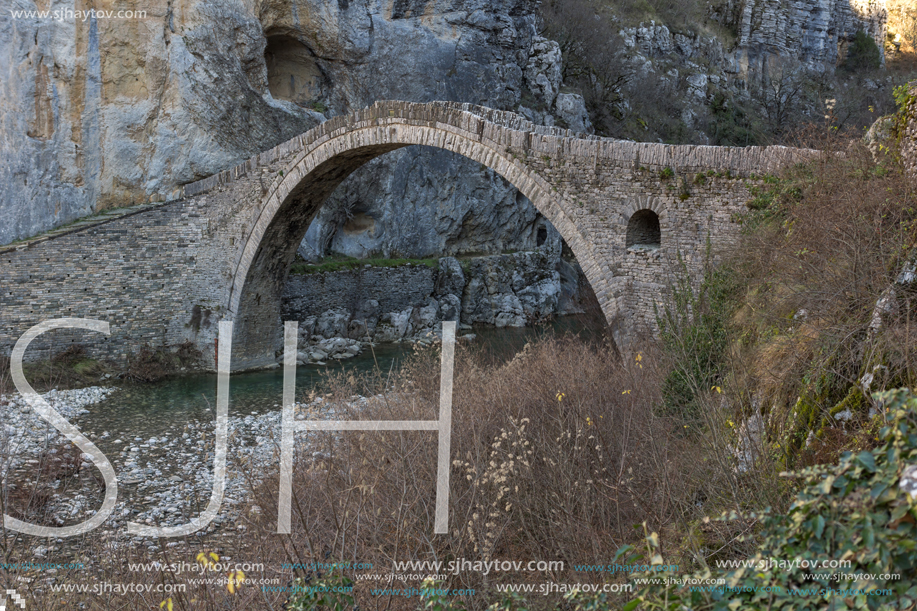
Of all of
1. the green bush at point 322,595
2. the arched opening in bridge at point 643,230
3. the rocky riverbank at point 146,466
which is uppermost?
the arched opening in bridge at point 643,230

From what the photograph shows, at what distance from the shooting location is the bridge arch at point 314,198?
8820mm

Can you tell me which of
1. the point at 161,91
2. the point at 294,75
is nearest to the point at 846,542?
the point at 161,91

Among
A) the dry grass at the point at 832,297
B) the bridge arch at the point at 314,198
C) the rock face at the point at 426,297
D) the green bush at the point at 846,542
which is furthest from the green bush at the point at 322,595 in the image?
the rock face at the point at 426,297

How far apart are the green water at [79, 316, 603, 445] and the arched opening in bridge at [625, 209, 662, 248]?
4.67ft

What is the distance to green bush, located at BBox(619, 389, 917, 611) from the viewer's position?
1.95 meters

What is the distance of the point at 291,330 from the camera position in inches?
556

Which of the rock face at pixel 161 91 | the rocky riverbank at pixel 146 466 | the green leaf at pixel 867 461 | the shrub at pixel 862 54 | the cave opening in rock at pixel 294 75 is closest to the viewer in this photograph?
the green leaf at pixel 867 461

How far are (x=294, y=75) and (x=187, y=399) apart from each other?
10034 millimetres

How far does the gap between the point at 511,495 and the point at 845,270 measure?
2.66m

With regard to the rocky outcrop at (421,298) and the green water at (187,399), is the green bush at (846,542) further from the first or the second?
the rocky outcrop at (421,298)

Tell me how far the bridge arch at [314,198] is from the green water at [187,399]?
998mm

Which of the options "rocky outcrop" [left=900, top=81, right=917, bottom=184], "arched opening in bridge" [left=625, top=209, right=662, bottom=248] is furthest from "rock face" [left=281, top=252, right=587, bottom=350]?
"rocky outcrop" [left=900, top=81, right=917, bottom=184]

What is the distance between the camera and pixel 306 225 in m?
13.4

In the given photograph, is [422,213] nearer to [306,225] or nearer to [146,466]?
[306,225]
